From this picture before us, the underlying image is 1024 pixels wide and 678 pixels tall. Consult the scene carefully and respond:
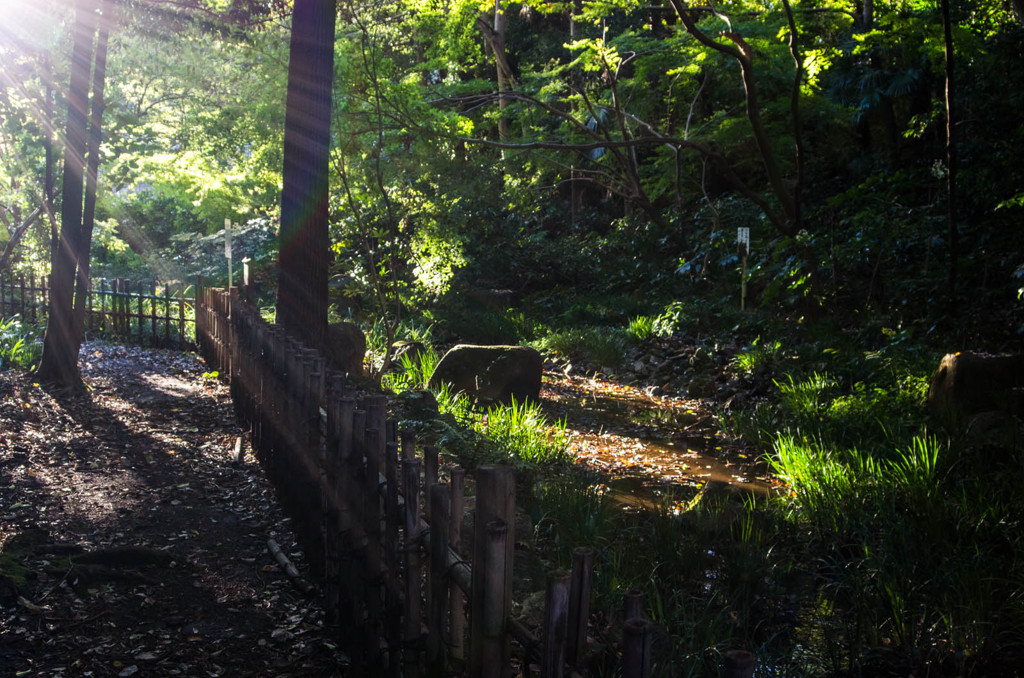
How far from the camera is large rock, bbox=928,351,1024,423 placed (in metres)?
6.50

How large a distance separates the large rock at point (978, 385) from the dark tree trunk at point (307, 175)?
220 inches

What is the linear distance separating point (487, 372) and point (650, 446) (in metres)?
2.05

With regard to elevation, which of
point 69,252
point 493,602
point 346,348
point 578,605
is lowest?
point 346,348

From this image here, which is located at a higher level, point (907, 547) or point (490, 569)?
point (490, 569)

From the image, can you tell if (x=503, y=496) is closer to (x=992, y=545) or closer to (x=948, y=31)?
(x=992, y=545)

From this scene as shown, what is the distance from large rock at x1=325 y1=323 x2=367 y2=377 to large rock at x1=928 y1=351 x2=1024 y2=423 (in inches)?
222

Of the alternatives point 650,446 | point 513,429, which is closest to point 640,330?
point 650,446

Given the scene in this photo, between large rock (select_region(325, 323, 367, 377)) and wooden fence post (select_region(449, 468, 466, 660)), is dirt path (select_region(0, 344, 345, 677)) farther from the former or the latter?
large rock (select_region(325, 323, 367, 377))

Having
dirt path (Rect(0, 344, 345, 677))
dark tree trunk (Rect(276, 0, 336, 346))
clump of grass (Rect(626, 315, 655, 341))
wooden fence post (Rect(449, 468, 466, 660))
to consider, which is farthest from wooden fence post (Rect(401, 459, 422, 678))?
clump of grass (Rect(626, 315, 655, 341))

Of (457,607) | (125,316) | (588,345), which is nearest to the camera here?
(457,607)

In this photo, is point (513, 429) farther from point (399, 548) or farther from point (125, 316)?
point (125, 316)

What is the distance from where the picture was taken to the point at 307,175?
7.48m

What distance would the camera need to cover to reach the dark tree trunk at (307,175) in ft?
23.7

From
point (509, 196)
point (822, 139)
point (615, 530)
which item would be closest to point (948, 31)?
point (615, 530)
